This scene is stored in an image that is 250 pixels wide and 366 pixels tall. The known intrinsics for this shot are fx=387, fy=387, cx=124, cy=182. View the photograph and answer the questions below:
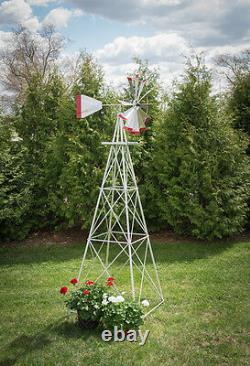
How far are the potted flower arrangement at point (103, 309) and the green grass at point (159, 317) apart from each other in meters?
0.16

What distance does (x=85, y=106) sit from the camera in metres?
4.40

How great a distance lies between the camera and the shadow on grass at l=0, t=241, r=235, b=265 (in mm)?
6641

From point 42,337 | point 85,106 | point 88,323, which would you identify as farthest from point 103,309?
point 85,106

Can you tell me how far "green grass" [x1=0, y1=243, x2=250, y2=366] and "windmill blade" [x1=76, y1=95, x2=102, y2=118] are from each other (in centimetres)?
236

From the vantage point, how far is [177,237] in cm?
780

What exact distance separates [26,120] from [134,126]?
449 centimetres

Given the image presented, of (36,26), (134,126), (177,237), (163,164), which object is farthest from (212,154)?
(36,26)

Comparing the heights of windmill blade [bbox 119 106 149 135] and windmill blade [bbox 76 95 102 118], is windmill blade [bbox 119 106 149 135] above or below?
below

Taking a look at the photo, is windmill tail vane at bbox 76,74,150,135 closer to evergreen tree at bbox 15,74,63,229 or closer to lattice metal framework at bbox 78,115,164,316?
lattice metal framework at bbox 78,115,164,316

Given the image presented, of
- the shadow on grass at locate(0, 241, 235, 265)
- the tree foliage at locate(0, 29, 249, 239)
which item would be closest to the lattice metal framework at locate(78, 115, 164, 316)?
the shadow on grass at locate(0, 241, 235, 265)

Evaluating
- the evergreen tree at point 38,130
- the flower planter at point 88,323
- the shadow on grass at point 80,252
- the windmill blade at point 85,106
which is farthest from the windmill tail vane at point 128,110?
the evergreen tree at point 38,130

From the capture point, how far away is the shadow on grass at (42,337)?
374 centimetres

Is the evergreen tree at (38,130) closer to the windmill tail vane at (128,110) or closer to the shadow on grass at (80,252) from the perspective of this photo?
the shadow on grass at (80,252)

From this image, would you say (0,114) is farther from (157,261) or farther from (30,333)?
(30,333)
